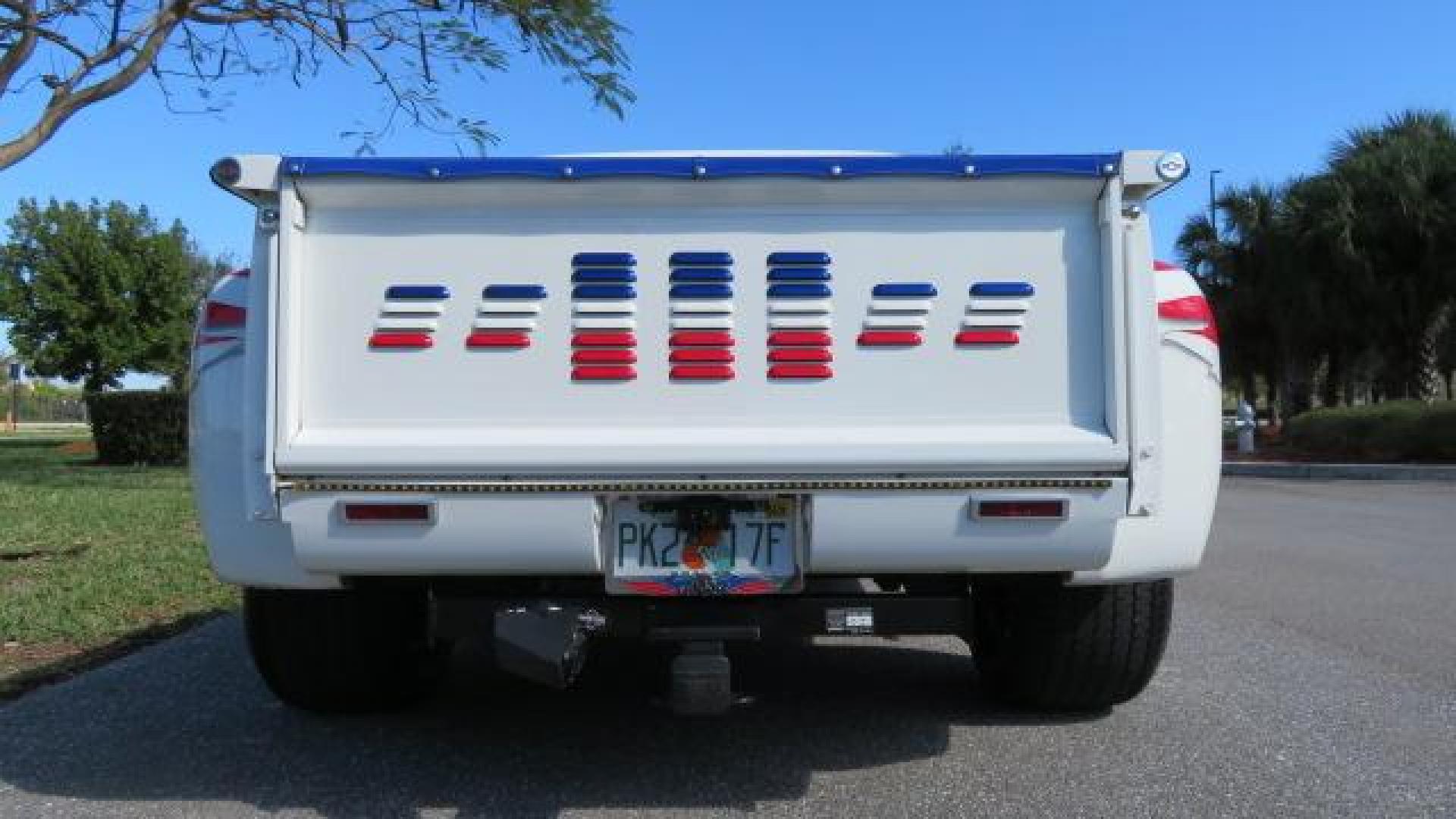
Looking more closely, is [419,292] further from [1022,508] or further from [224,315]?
[1022,508]

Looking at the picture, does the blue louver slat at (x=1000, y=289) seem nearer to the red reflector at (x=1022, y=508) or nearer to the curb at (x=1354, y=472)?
the red reflector at (x=1022, y=508)

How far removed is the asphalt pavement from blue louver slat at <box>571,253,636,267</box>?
133 centimetres

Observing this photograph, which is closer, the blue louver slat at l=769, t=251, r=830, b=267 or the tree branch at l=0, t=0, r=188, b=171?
the blue louver slat at l=769, t=251, r=830, b=267

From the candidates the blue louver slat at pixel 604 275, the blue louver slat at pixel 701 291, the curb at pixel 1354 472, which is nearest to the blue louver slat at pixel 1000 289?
the blue louver slat at pixel 701 291

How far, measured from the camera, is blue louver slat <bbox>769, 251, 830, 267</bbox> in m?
3.39

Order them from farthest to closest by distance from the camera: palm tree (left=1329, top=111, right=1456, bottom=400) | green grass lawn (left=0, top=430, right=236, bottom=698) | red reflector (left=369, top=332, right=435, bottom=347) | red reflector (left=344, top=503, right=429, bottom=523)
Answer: palm tree (left=1329, top=111, right=1456, bottom=400) → green grass lawn (left=0, top=430, right=236, bottom=698) → red reflector (left=369, top=332, right=435, bottom=347) → red reflector (left=344, top=503, right=429, bottom=523)

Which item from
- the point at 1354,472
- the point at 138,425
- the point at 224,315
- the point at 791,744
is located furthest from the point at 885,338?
the point at 1354,472

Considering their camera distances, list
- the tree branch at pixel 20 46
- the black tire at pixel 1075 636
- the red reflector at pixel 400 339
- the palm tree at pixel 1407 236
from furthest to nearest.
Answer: the palm tree at pixel 1407 236
the tree branch at pixel 20 46
the black tire at pixel 1075 636
the red reflector at pixel 400 339

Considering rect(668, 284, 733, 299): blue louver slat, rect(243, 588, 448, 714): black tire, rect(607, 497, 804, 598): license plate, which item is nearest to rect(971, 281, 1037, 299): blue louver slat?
rect(668, 284, 733, 299): blue louver slat

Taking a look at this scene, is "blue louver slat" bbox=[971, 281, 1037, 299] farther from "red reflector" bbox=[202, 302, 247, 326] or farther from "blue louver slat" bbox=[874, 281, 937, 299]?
"red reflector" bbox=[202, 302, 247, 326]

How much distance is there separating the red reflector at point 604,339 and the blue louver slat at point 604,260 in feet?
0.60

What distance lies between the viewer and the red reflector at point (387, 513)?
3.27m

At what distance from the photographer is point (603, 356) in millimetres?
3357

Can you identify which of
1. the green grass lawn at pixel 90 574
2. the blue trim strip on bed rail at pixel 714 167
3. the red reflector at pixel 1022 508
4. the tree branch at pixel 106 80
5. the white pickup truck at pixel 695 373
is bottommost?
the green grass lawn at pixel 90 574
